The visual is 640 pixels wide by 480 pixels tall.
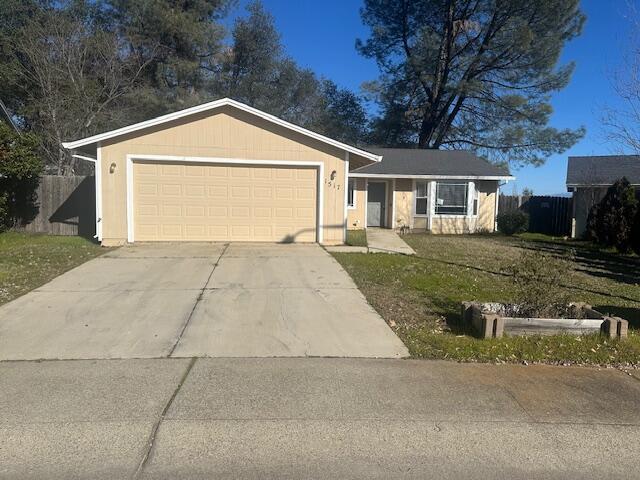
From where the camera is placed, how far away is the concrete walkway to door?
13.5 metres

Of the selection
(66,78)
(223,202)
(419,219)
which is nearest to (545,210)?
A: (419,219)

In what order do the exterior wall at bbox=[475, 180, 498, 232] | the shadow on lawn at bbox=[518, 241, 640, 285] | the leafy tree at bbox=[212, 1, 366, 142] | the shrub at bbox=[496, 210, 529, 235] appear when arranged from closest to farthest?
the shadow on lawn at bbox=[518, 241, 640, 285]
the shrub at bbox=[496, 210, 529, 235]
the exterior wall at bbox=[475, 180, 498, 232]
the leafy tree at bbox=[212, 1, 366, 142]

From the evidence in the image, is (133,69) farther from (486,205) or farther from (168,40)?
(486,205)

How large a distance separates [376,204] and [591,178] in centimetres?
889

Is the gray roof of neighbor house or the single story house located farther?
the gray roof of neighbor house

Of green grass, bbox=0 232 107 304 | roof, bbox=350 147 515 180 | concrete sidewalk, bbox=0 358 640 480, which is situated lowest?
concrete sidewalk, bbox=0 358 640 480

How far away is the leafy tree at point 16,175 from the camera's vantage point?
14.5 m

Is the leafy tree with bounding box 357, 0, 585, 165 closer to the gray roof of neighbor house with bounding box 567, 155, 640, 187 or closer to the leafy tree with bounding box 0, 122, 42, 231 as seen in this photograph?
the gray roof of neighbor house with bounding box 567, 155, 640, 187

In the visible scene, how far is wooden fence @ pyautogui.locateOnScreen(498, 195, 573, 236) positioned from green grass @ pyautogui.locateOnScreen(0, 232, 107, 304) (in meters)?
17.2

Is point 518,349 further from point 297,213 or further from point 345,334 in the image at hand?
point 297,213

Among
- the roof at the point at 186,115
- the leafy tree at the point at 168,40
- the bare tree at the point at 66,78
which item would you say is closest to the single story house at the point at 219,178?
the roof at the point at 186,115

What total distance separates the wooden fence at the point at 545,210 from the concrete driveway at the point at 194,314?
14.3 meters

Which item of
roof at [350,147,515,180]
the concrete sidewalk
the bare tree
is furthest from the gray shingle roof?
the concrete sidewalk

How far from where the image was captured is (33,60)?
21609 millimetres
